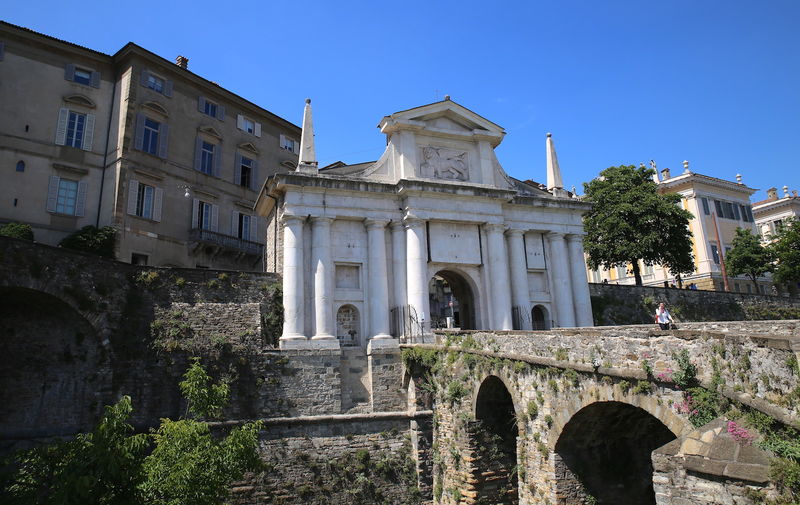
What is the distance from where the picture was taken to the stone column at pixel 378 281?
77.8 feet

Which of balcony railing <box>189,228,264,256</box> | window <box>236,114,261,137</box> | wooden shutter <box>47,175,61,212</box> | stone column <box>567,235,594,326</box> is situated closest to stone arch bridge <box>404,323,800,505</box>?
stone column <box>567,235,594,326</box>

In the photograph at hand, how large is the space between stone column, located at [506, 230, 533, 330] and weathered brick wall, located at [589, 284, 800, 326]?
253 inches

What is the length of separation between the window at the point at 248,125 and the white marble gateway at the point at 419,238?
433 inches

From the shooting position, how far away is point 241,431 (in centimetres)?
1462

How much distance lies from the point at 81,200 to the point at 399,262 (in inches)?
698

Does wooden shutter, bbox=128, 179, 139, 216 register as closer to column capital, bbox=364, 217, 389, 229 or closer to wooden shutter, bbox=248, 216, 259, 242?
wooden shutter, bbox=248, 216, 259, 242

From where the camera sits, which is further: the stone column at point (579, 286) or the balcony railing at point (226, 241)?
the balcony railing at point (226, 241)

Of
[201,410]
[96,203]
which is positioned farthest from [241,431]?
[96,203]

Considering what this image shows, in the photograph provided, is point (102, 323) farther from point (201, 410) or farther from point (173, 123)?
point (173, 123)

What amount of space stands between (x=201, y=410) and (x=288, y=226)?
10.3 meters

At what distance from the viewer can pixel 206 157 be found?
111 feet

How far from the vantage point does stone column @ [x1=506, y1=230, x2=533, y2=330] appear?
26609 millimetres

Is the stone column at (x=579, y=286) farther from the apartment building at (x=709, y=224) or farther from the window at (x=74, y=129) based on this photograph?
the window at (x=74, y=129)

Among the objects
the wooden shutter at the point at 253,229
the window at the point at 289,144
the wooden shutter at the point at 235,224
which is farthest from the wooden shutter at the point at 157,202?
the window at the point at 289,144
